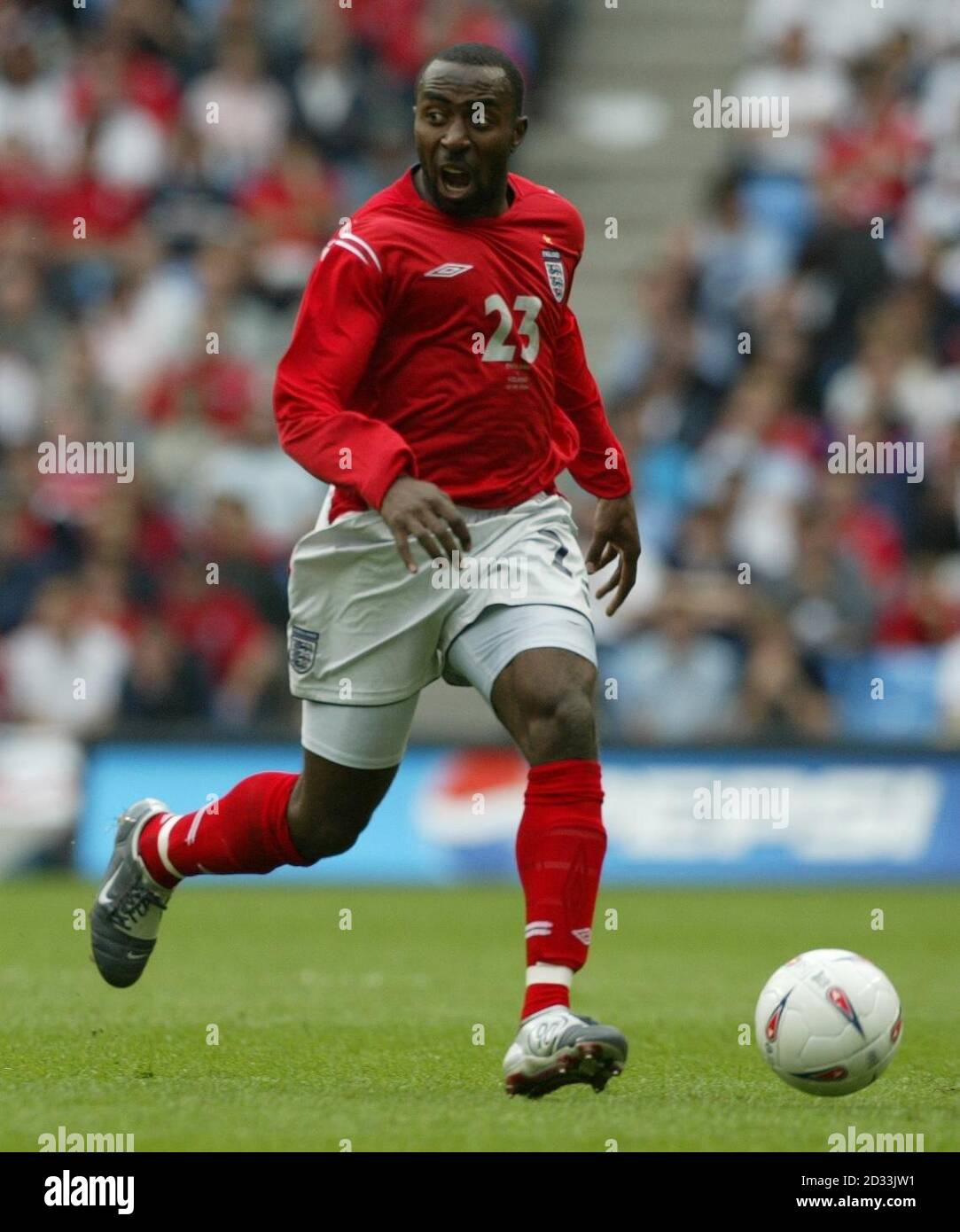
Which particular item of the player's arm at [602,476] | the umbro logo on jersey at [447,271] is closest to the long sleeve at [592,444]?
the player's arm at [602,476]

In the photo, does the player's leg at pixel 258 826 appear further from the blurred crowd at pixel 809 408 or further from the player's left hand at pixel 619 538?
the blurred crowd at pixel 809 408

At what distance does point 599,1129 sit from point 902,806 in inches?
350

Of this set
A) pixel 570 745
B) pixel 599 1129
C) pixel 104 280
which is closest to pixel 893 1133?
pixel 599 1129

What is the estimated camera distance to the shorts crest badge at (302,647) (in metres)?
5.97

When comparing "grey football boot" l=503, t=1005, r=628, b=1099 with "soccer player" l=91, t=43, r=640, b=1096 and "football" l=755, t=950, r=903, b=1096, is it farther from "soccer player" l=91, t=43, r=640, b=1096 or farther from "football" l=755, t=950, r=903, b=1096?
"football" l=755, t=950, r=903, b=1096

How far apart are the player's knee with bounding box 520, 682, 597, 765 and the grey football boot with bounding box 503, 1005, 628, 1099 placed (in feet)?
2.01

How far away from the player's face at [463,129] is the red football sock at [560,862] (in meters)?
1.46

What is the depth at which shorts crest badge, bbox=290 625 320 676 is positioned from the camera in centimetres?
597

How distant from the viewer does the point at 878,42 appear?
17.0 meters

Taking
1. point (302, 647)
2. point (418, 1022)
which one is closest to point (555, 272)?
point (302, 647)

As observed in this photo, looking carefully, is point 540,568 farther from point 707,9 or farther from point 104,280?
point 707,9

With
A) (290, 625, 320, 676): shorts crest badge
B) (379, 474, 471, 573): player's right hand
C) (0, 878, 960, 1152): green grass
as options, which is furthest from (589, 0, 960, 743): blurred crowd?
(379, 474, 471, 573): player's right hand

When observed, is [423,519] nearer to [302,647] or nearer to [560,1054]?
[302,647]

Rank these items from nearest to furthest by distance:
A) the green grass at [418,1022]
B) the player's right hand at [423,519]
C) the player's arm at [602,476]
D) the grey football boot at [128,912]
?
the green grass at [418,1022] → the player's right hand at [423,519] → the player's arm at [602,476] → the grey football boot at [128,912]
